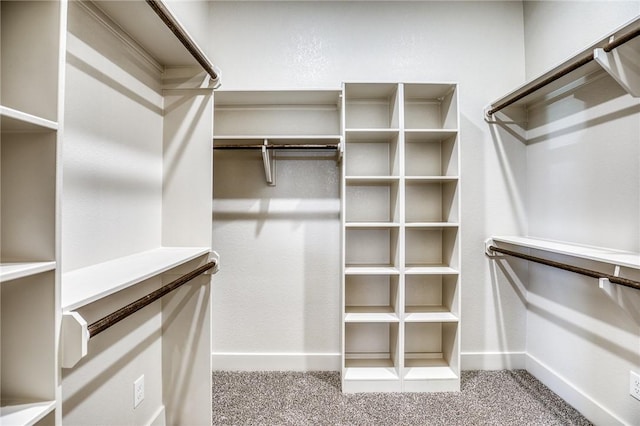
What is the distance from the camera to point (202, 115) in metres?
1.65

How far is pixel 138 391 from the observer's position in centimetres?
150

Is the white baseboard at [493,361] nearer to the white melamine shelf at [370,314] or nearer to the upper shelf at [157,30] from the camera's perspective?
the white melamine shelf at [370,314]

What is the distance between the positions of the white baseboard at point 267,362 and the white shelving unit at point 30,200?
5.71 feet

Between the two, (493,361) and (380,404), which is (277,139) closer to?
(380,404)

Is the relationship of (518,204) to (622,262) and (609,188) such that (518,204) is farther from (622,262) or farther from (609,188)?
(622,262)

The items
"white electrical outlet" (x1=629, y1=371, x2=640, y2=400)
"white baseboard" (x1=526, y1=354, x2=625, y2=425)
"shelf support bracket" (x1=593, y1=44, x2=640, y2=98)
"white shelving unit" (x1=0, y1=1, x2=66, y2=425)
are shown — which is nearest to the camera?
"white shelving unit" (x1=0, y1=1, x2=66, y2=425)

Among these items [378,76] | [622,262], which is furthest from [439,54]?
[622,262]

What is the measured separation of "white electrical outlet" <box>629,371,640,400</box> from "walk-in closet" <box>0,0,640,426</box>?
13 mm

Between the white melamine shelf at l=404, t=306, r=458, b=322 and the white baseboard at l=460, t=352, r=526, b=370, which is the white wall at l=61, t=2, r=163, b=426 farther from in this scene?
the white baseboard at l=460, t=352, r=526, b=370

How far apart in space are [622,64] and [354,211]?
5.17 ft

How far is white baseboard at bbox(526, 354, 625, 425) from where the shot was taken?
1762mm

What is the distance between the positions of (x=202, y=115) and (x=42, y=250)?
108 centimetres

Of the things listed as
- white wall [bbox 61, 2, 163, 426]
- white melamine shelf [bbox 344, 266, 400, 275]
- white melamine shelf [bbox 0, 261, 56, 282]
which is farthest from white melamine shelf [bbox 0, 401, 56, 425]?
white melamine shelf [bbox 344, 266, 400, 275]

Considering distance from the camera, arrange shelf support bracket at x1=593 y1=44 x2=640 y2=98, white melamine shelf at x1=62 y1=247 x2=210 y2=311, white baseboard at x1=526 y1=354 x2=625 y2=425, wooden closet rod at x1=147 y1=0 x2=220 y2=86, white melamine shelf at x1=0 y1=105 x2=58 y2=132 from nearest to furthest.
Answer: white melamine shelf at x1=0 y1=105 x2=58 y2=132
white melamine shelf at x1=62 y1=247 x2=210 y2=311
wooden closet rod at x1=147 y1=0 x2=220 y2=86
shelf support bracket at x1=593 y1=44 x2=640 y2=98
white baseboard at x1=526 y1=354 x2=625 y2=425
